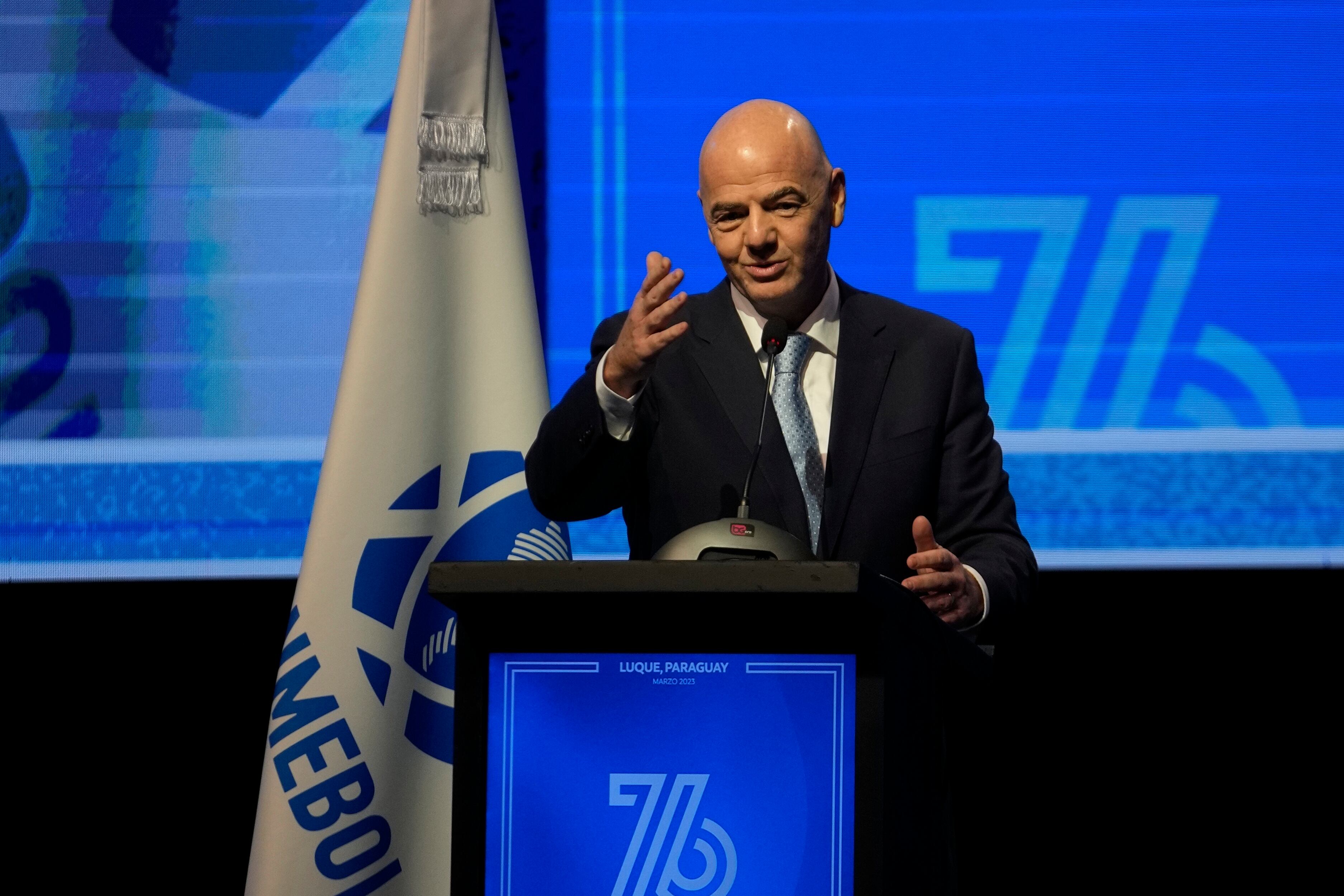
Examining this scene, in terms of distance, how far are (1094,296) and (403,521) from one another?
142 cm

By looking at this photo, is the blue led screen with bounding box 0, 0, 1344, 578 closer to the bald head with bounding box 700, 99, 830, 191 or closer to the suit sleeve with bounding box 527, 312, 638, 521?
the bald head with bounding box 700, 99, 830, 191

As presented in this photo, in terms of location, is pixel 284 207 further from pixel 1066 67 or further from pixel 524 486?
pixel 1066 67

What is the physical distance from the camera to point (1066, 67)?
2.66m

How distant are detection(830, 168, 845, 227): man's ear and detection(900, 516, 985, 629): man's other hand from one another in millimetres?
626

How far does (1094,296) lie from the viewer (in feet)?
8.60

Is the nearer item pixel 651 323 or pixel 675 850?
pixel 675 850

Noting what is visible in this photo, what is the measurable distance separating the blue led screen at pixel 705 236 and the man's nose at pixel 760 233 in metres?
0.84

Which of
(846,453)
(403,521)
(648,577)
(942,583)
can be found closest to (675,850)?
(648,577)

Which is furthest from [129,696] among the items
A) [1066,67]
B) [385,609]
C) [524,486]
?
[1066,67]

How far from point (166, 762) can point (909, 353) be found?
1.90 meters

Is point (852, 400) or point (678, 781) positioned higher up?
point (852, 400)

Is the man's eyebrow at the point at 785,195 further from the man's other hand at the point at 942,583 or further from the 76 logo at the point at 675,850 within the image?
the 76 logo at the point at 675,850

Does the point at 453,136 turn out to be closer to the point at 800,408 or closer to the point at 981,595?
the point at 800,408

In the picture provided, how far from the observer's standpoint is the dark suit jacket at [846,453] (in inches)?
67.7
